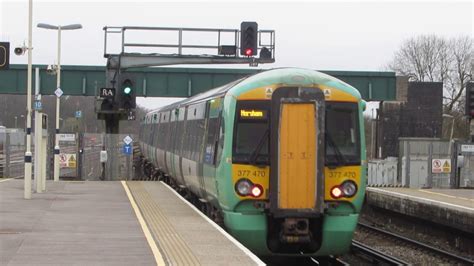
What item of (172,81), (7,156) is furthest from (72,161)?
(172,81)

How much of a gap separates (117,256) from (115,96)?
11621 millimetres

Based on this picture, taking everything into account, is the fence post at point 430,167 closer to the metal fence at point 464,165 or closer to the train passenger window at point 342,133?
the metal fence at point 464,165

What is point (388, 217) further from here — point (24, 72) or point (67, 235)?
point (24, 72)

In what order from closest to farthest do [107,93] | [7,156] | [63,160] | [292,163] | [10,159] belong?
1. [292,163]
2. [107,93]
3. [7,156]
4. [10,159]
5. [63,160]

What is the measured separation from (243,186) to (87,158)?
22251 millimetres

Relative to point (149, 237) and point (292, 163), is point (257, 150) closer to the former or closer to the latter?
point (292, 163)

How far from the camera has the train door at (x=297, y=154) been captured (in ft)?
35.0

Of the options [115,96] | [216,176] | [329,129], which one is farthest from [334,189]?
[115,96]

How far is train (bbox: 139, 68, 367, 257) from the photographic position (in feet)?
35.1

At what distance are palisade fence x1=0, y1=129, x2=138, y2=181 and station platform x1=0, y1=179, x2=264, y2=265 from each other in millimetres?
13139

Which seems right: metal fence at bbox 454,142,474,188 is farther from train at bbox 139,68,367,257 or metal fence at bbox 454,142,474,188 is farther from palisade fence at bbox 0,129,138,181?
train at bbox 139,68,367,257

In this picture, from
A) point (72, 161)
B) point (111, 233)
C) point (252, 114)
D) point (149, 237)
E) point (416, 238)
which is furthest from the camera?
point (72, 161)

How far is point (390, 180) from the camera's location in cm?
3312

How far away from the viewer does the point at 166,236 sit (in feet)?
35.8
